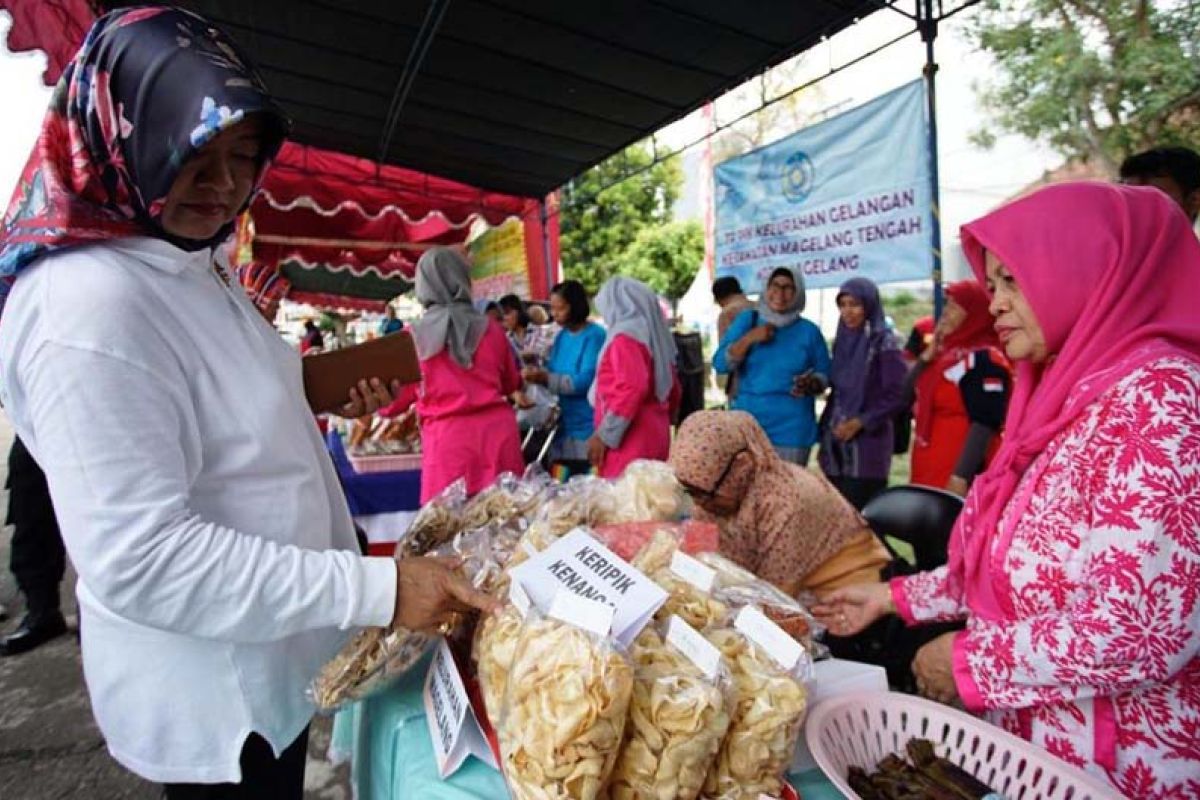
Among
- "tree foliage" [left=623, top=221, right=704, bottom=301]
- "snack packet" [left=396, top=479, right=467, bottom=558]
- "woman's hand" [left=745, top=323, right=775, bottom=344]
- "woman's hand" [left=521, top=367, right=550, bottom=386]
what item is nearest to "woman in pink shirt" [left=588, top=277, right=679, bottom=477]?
"woman's hand" [left=745, top=323, right=775, bottom=344]

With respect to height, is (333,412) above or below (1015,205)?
below

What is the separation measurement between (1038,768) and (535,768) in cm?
70

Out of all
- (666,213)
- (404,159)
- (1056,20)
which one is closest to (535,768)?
(404,159)

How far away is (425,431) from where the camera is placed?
3574 mm

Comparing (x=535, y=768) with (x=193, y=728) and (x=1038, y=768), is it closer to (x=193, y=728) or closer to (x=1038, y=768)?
(x=193, y=728)

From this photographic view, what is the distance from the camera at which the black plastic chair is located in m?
2.00

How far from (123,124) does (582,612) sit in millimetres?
791

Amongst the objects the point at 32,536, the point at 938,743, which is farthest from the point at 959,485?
the point at 32,536

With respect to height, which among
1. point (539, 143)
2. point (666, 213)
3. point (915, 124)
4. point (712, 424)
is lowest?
point (712, 424)

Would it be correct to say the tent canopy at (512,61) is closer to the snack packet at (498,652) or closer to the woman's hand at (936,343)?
the woman's hand at (936,343)

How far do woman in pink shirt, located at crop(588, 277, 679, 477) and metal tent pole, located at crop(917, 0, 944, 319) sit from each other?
137 centimetres

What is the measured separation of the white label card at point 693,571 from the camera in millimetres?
950

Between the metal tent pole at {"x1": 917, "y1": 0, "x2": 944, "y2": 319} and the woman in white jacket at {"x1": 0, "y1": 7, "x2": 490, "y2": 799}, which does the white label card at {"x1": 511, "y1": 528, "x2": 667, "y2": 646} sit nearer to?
the woman in white jacket at {"x1": 0, "y1": 7, "x2": 490, "y2": 799}

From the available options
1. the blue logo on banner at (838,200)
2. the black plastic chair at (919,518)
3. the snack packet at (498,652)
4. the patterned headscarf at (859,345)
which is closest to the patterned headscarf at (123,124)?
the snack packet at (498,652)
